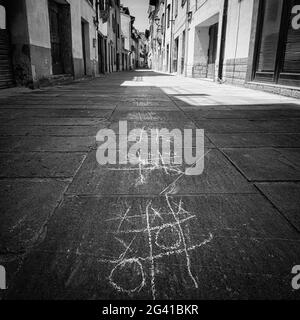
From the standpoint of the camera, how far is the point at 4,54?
5711 millimetres

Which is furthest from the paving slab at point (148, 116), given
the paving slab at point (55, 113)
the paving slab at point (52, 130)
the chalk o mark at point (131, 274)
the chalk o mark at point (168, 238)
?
the chalk o mark at point (131, 274)

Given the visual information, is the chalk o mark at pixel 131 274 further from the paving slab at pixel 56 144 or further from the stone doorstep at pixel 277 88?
the stone doorstep at pixel 277 88

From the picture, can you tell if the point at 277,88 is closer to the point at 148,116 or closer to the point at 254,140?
the point at 148,116

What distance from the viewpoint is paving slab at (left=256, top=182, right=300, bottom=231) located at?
116 centimetres

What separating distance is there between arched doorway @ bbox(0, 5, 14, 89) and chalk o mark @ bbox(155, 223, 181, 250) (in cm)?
594

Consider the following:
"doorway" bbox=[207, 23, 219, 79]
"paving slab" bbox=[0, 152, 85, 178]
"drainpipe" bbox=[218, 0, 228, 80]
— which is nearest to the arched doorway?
"paving slab" bbox=[0, 152, 85, 178]

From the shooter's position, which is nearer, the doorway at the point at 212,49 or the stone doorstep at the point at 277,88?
the stone doorstep at the point at 277,88

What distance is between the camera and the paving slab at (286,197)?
116 centimetres

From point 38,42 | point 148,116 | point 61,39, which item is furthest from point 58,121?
point 61,39

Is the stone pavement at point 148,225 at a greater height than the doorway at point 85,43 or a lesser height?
lesser

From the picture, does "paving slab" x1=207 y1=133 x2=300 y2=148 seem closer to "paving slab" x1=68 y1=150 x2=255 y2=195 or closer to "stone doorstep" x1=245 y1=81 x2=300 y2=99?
"paving slab" x1=68 y1=150 x2=255 y2=195

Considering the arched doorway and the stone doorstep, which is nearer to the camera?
the stone doorstep

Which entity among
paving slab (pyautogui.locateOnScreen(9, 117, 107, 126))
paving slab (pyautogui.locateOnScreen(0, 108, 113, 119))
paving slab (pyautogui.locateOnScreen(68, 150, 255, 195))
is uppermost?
paving slab (pyautogui.locateOnScreen(0, 108, 113, 119))
